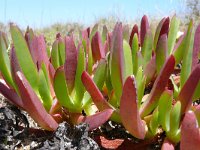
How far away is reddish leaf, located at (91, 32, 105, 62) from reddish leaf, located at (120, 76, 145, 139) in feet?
1.95

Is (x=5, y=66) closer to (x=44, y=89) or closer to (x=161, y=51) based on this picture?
(x=44, y=89)

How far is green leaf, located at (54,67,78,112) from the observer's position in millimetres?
1157

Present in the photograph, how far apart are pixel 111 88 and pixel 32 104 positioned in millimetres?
345

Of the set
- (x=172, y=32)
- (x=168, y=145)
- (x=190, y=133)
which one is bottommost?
(x=168, y=145)

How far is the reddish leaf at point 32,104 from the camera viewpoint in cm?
107

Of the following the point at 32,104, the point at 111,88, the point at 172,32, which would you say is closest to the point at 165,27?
the point at 172,32

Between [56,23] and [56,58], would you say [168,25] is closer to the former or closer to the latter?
[56,58]

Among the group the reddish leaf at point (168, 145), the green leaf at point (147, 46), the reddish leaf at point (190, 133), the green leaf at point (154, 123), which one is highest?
→ the green leaf at point (147, 46)

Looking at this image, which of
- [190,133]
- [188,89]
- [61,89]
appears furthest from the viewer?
[61,89]

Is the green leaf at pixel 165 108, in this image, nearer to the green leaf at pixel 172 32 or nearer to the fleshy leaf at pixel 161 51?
the fleshy leaf at pixel 161 51

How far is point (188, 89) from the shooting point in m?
1.09

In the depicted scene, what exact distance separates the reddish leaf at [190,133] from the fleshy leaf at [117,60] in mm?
305

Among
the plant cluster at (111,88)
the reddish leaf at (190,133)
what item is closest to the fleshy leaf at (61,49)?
the plant cluster at (111,88)

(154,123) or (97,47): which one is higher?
(97,47)
